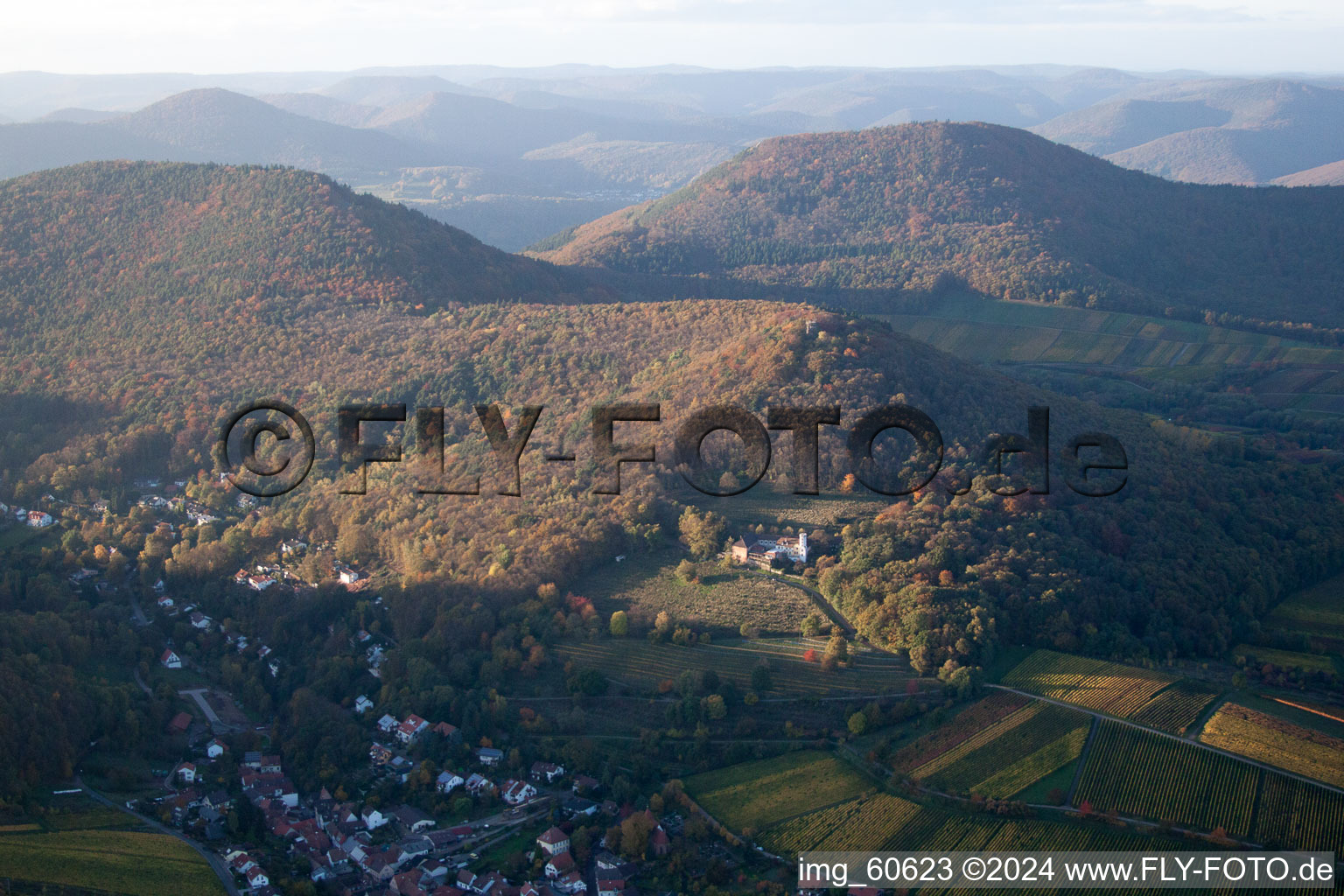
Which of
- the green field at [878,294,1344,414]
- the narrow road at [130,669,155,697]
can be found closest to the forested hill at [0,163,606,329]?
the narrow road at [130,669,155,697]

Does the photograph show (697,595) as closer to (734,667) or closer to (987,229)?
(734,667)

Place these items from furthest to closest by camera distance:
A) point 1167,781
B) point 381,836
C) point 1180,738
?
point 1180,738, point 381,836, point 1167,781

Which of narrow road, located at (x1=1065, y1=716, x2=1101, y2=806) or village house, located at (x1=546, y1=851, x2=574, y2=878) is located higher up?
narrow road, located at (x1=1065, y1=716, x2=1101, y2=806)

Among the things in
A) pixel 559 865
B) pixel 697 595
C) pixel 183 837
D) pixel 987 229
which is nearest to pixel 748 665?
pixel 697 595

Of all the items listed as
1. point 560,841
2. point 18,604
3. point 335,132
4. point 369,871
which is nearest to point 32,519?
point 18,604

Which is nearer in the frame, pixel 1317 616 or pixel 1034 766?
pixel 1034 766

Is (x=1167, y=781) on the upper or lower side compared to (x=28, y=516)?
lower

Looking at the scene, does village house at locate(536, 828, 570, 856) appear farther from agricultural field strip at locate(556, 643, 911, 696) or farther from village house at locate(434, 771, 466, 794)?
agricultural field strip at locate(556, 643, 911, 696)
